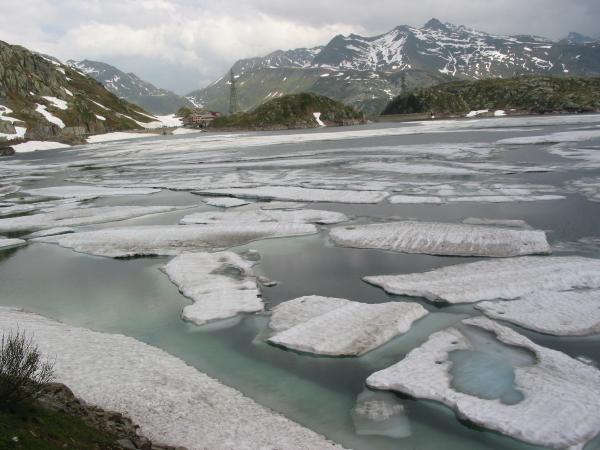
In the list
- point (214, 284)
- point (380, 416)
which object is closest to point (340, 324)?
point (380, 416)

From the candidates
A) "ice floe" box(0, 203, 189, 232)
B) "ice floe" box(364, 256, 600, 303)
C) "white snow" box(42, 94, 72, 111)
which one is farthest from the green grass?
"white snow" box(42, 94, 72, 111)

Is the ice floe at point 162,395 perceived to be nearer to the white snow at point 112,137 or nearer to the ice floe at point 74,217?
the ice floe at point 74,217

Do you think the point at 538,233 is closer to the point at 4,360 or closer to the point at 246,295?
the point at 246,295

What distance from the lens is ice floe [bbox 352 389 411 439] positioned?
21.7 ft

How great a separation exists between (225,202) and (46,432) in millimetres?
17963

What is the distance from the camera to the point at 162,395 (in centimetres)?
743

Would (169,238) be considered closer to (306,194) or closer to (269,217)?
(269,217)

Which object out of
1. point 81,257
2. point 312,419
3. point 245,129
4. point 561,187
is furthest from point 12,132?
point 312,419

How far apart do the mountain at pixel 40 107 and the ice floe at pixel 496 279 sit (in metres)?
86.2

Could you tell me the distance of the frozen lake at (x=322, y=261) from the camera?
7.46 meters

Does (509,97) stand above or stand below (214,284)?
above

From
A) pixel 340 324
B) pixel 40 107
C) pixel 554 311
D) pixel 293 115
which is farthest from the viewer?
pixel 293 115

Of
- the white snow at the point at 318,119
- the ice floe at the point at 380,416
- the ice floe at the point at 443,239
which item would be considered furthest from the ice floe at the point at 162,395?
the white snow at the point at 318,119

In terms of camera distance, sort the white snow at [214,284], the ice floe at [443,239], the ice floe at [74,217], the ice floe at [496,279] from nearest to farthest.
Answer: the white snow at [214,284], the ice floe at [496,279], the ice floe at [443,239], the ice floe at [74,217]
